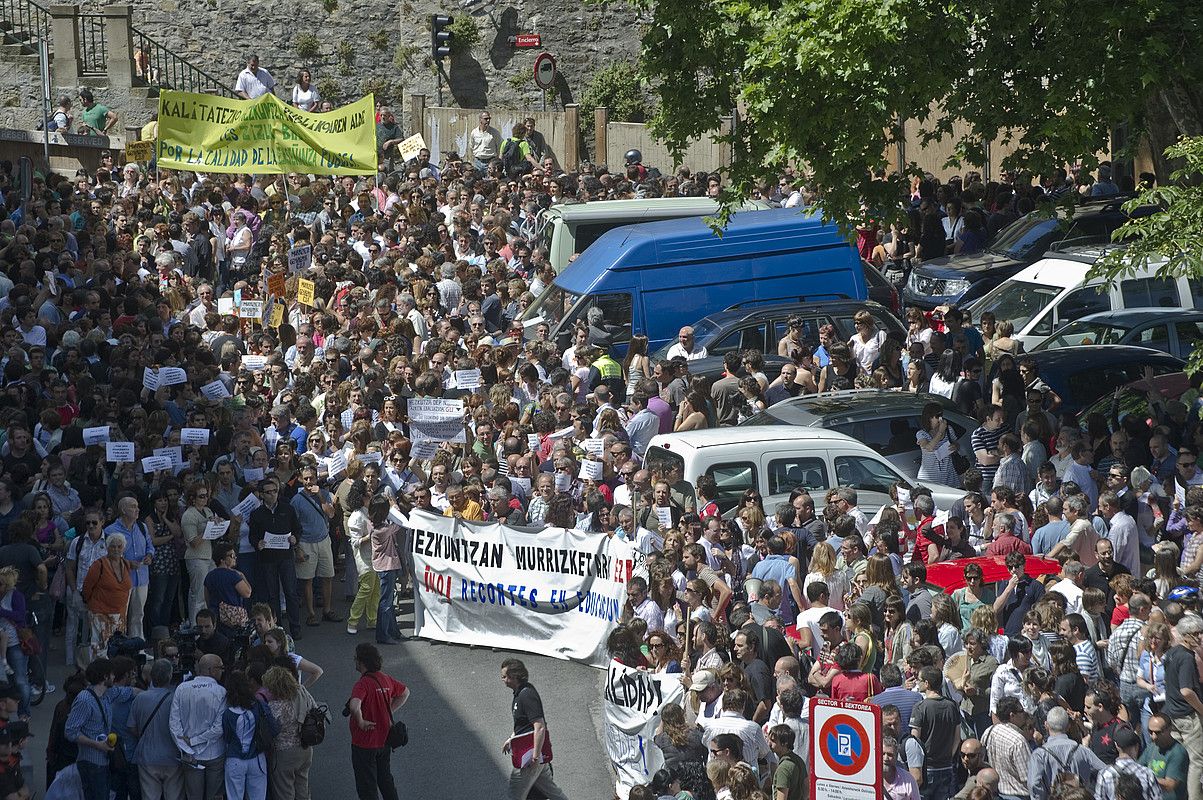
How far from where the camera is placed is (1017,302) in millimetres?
20625

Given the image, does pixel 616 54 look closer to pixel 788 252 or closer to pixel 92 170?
pixel 92 170

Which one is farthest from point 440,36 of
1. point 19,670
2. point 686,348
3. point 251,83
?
point 19,670

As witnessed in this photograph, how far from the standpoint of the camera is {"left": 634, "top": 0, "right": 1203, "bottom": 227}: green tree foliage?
14.9 meters

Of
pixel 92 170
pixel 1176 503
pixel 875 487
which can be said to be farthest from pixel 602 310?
pixel 92 170

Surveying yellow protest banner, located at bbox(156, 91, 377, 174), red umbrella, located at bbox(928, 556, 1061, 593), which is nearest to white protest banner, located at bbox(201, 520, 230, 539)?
red umbrella, located at bbox(928, 556, 1061, 593)

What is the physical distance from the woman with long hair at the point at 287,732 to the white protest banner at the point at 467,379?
281 inches

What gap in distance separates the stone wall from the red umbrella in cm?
2792

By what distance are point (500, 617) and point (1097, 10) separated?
7.47 meters

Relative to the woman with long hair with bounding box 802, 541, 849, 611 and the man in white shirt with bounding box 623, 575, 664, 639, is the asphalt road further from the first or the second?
the woman with long hair with bounding box 802, 541, 849, 611

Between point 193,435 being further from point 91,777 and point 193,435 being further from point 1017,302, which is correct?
point 1017,302

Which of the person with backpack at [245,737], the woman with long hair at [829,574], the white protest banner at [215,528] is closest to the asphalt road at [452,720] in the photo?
the person with backpack at [245,737]

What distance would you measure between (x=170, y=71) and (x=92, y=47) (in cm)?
364

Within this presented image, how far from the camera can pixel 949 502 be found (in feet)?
48.9

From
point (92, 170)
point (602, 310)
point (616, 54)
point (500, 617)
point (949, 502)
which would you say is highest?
point (616, 54)
